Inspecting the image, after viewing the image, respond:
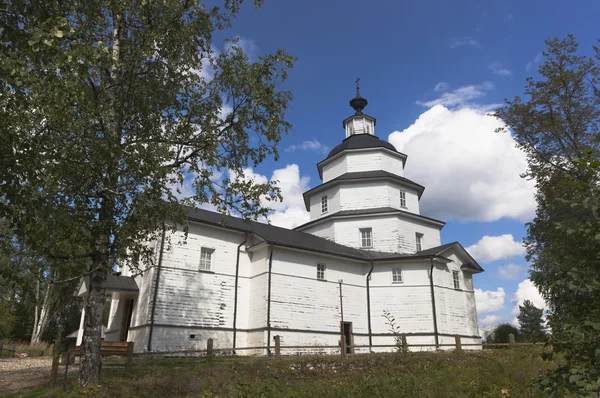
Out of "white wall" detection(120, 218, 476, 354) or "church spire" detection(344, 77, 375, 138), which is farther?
"church spire" detection(344, 77, 375, 138)

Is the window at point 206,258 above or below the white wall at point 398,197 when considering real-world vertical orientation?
below

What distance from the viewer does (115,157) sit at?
1087cm

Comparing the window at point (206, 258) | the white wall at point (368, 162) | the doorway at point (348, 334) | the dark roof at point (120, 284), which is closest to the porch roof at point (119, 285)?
the dark roof at point (120, 284)

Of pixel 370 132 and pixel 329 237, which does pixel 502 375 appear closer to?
pixel 329 237

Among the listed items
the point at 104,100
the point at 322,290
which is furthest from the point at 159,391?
the point at 322,290

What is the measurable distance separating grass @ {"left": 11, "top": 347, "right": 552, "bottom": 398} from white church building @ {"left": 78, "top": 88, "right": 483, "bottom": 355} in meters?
3.48

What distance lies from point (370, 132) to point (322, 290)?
17.3 metres

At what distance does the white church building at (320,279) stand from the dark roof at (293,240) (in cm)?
12

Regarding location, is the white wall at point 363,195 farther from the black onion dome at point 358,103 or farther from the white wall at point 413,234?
the black onion dome at point 358,103

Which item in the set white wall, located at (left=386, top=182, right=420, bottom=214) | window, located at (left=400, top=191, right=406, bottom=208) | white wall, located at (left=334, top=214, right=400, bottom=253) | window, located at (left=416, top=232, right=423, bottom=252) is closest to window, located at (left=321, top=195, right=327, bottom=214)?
white wall, located at (left=334, top=214, right=400, bottom=253)

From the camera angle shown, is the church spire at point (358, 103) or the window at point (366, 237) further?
the church spire at point (358, 103)

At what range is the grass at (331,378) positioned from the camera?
9.44 meters

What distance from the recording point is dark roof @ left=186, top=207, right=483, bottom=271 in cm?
2381

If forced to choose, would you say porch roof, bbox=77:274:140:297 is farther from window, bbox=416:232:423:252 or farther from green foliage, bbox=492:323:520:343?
green foliage, bbox=492:323:520:343
